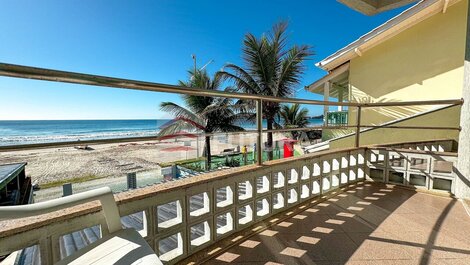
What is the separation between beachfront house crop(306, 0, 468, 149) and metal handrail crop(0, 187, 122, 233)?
4334mm

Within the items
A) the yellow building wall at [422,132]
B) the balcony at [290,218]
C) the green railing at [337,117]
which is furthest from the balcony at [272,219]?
the green railing at [337,117]

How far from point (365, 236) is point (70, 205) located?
1.75m

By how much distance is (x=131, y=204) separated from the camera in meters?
1.05

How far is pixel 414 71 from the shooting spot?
539 centimetres

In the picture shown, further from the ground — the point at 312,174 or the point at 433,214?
the point at 312,174

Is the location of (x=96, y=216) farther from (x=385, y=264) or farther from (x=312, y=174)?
(x=312, y=174)

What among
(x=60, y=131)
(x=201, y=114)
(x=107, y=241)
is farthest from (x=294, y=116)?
(x=60, y=131)

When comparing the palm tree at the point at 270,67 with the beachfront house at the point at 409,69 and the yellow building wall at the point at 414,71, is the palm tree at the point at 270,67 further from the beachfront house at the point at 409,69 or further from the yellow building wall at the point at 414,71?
the yellow building wall at the point at 414,71

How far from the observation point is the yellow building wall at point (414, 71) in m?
4.73

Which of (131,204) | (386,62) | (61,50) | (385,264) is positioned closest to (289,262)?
(385,264)

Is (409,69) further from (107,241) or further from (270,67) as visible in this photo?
(107,241)

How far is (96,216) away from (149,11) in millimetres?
17387

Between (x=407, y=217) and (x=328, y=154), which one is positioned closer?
(x=407, y=217)

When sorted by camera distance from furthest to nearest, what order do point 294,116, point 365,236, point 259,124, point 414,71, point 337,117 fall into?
point 294,116 → point 337,117 → point 414,71 → point 259,124 → point 365,236
